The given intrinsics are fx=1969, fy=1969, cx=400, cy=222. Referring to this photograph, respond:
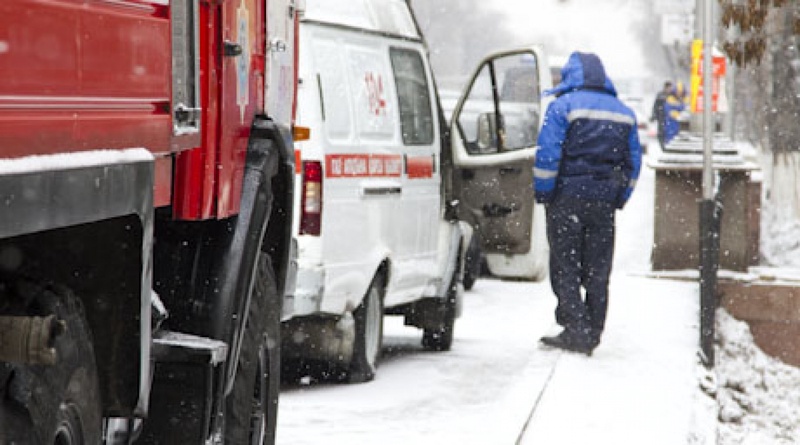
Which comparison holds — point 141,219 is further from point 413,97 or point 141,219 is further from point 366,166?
point 413,97

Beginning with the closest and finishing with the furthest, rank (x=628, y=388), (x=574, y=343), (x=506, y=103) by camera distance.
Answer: (x=628, y=388)
(x=574, y=343)
(x=506, y=103)

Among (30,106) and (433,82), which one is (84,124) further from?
(433,82)

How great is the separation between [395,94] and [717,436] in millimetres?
2710

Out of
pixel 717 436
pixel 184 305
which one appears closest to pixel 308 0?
pixel 717 436

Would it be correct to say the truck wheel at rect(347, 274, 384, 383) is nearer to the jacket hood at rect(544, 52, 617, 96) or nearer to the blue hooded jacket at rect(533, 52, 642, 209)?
the blue hooded jacket at rect(533, 52, 642, 209)

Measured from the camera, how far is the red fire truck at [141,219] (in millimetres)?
3568

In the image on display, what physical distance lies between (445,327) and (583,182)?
58.9 inches

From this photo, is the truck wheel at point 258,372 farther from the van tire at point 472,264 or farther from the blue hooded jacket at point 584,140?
the van tire at point 472,264

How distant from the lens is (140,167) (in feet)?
13.8

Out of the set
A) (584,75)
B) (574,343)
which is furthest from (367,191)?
(574,343)

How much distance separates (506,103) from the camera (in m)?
14.8

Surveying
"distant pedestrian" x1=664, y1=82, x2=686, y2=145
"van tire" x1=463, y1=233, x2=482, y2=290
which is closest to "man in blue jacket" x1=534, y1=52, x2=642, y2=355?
"van tire" x1=463, y1=233, x2=482, y2=290

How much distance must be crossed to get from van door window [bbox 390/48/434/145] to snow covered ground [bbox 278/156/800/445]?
1.43 metres

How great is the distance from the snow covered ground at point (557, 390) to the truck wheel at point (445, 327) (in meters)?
0.14
